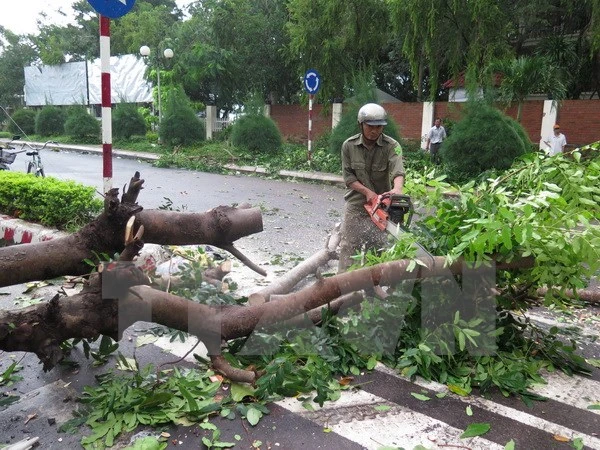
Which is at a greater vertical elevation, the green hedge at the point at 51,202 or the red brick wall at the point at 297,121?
the red brick wall at the point at 297,121

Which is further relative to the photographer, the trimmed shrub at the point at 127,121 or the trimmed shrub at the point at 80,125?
the trimmed shrub at the point at 80,125

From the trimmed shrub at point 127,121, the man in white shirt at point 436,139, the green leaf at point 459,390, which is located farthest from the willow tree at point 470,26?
the trimmed shrub at point 127,121

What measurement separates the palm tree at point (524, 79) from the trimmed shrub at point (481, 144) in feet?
5.93

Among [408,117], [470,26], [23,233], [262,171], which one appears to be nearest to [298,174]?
[262,171]

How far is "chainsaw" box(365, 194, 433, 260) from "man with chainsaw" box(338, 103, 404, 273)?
15.4 inches

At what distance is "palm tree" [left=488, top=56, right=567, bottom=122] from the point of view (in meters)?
13.4

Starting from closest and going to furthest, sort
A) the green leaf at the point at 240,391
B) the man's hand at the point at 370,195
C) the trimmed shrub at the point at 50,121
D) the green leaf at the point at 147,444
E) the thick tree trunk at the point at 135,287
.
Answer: the green leaf at the point at 147,444 < the thick tree trunk at the point at 135,287 < the green leaf at the point at 240,391 < the man's hand at the point at 370,195 < the trimmed shrub at the point at 50,121

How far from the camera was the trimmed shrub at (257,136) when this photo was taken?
1791cm

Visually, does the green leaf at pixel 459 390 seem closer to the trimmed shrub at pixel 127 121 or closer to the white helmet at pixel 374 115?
the white helmet at pixel 374 115

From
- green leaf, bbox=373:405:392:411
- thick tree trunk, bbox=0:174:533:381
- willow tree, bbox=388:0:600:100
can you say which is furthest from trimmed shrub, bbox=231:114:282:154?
green leaf, bbox=373:405:392:411

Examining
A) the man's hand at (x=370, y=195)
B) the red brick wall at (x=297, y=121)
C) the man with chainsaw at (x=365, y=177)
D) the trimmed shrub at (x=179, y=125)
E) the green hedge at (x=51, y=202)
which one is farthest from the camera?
the trimmed shrub at (x=179, y=125)

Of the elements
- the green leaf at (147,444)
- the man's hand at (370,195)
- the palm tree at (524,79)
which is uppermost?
the palm tree at (524,79)

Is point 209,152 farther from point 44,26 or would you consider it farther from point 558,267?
point 44,26

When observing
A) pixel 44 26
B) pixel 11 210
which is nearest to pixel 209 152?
pixel 11 210
